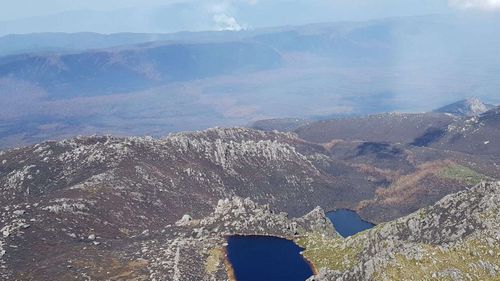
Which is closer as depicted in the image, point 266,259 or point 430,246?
point 430,246

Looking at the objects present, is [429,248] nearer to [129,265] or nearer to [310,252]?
[310,252]

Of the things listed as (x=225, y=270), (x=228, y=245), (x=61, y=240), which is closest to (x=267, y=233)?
(x=228, y=245)

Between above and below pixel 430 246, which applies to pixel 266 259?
below

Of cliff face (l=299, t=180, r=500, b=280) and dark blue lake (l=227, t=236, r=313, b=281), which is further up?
cliff face (l=299, t=180, r=500, b=280)

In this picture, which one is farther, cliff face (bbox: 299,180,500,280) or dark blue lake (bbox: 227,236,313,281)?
dark blue lake (bbox: 227,236,313,281)
